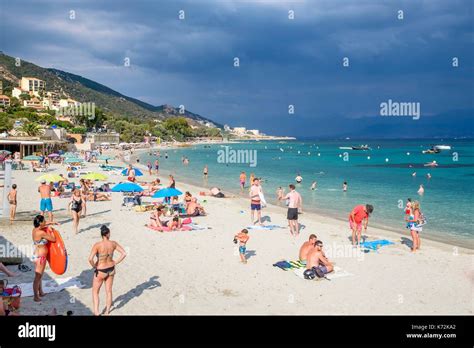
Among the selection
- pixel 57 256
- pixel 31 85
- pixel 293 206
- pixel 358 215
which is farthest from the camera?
pixel 31 85

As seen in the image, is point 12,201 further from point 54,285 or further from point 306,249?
point 306,249

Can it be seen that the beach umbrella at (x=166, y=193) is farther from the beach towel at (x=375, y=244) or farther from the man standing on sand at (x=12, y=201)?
the beach towel at (x=375, y=244)

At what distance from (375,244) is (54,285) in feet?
28.2

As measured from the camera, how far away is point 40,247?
7.16 metres

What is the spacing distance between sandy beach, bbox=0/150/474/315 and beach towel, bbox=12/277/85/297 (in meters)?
0.14

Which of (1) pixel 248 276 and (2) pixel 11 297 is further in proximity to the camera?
(1) pixel 248 276

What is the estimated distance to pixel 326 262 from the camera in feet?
29.4

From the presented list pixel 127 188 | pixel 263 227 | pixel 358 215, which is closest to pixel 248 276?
pixel 358 215

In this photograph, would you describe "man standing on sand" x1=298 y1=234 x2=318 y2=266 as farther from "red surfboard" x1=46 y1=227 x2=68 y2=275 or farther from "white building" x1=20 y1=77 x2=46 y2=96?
"white building" x1=20 y1=77 x2=46 y2=96

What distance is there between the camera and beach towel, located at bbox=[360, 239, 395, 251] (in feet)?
38.3

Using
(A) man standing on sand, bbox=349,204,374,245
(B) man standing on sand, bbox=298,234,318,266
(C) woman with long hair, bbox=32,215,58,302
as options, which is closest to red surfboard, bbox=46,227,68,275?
(C) woman with long hair, bbox=32,215,58,302

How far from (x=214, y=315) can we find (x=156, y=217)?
7100 millimetres
